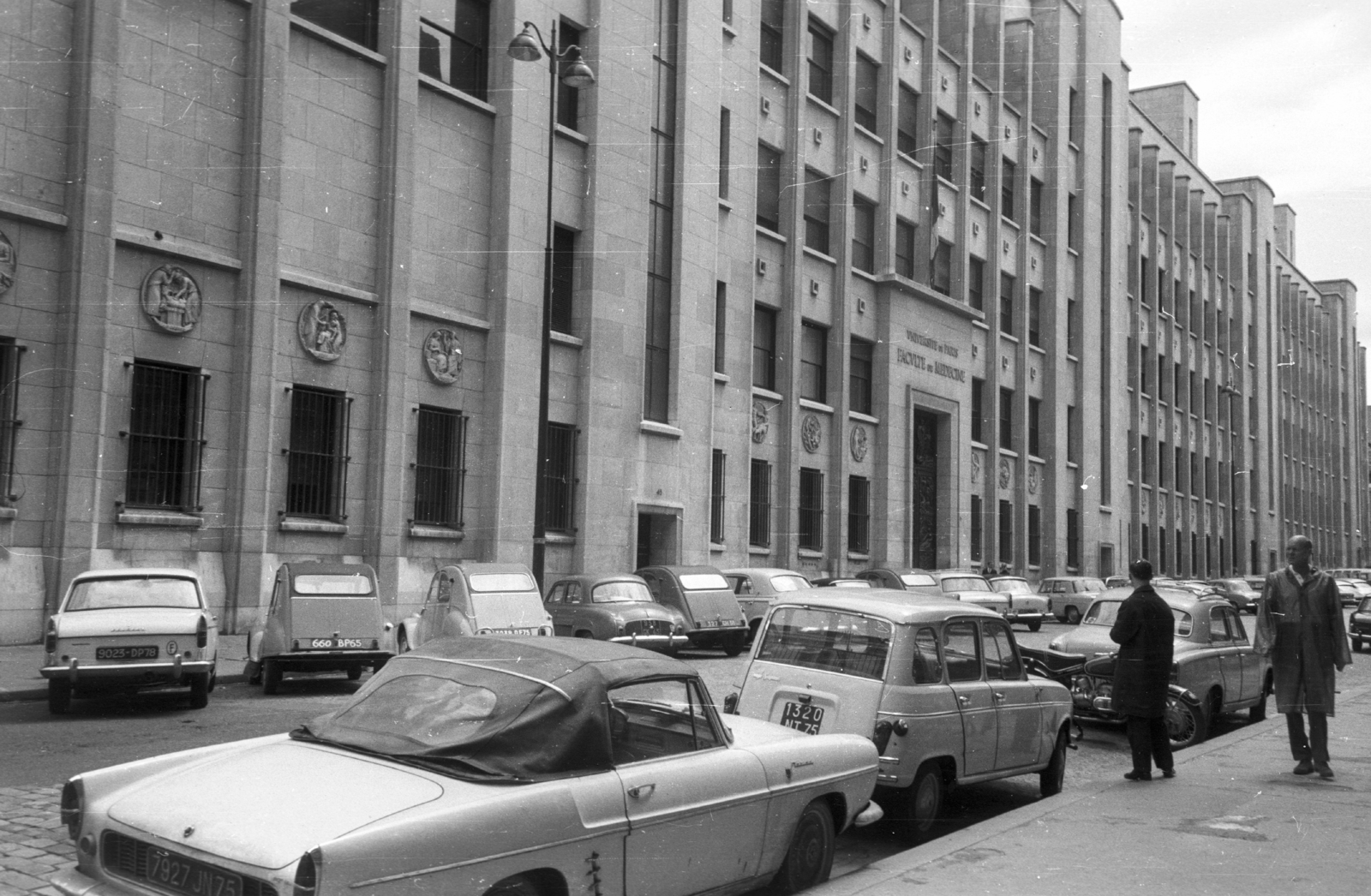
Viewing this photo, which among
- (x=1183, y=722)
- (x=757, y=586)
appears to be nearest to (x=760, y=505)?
(x=757, y=586)

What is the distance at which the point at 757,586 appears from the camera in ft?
78.5

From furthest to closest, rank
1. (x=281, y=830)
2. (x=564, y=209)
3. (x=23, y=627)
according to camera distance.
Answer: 1. (x=564, y=209)
2. (x=23, y=627)
3. (x=281, y=830)

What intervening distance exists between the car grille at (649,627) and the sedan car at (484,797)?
1274 cm

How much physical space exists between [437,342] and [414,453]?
2249mm

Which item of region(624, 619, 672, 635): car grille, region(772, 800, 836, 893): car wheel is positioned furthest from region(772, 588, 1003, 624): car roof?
region(624, 619, 672, 635): car grille

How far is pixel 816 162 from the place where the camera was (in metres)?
36.1

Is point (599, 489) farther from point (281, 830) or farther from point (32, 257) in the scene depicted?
point (281, 830)

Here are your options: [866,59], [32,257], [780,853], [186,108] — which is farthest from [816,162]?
[780,853]

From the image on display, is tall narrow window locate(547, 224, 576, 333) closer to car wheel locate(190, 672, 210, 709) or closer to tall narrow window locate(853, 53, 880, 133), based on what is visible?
tall narrow window locate(853, 53, 880, 133)

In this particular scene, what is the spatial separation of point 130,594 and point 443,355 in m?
11.3

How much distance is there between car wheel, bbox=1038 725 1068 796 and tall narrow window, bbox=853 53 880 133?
30981mm

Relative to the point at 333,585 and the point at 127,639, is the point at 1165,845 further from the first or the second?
the point at 333,585

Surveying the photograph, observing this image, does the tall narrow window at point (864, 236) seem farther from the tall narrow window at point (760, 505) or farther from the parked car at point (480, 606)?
the parked car at point (480, 606)

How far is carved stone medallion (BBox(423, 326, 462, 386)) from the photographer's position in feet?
77.9
